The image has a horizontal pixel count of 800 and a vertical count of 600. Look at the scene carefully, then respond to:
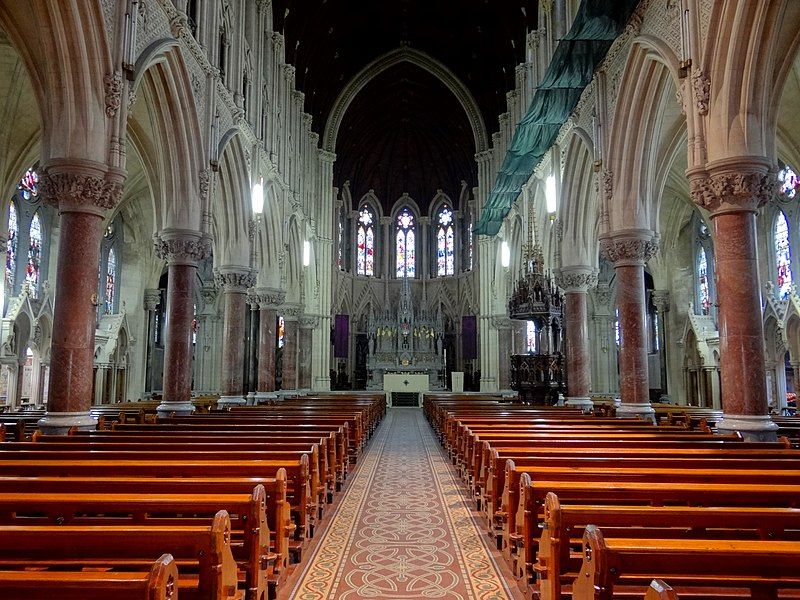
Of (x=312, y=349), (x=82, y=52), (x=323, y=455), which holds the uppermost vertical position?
(x=82, y=52)

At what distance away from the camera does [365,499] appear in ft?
27.7

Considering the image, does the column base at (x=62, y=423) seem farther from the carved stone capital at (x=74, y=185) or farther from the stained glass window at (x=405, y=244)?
the stained glass window at (x=405, y=244)

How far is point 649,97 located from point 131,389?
23.7 meters

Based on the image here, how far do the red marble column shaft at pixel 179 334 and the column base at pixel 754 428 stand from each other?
10752 millimetres

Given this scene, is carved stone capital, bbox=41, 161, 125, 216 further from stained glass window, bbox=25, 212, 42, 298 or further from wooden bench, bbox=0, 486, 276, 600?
stained glass window, bbox=25, 212, 42, 298

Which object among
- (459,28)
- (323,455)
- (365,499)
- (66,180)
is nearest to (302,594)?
(323,455)

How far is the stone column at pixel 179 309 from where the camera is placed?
560 inches

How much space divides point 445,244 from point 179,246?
35.4 m

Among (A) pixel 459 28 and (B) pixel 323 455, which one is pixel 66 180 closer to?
(B) pixel 323 455

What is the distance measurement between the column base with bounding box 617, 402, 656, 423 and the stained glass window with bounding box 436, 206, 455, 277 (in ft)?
112

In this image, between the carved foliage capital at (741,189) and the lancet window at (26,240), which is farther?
the lancet window at (26,240)

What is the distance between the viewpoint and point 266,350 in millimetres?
23781

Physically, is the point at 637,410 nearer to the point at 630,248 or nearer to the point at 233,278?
the point at 630,248

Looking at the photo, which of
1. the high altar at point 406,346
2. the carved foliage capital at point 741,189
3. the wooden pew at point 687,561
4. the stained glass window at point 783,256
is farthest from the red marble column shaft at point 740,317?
the high altar at point 406,346
